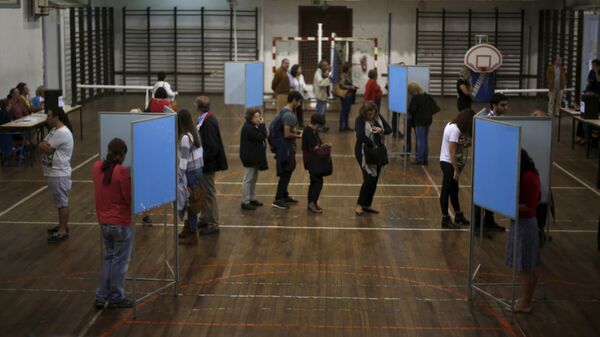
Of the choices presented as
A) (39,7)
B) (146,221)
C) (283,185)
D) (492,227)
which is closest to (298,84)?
(39,7)

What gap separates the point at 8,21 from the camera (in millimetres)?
19344

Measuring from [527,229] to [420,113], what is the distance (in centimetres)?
777

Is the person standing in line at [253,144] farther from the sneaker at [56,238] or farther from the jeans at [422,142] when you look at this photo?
the jeans at [422,142]

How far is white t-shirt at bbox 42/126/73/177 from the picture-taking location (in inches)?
410

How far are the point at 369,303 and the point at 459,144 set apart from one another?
3074 millimetres

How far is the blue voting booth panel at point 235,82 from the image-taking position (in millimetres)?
18547

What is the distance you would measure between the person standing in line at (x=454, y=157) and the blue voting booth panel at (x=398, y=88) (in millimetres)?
Answer: 4754

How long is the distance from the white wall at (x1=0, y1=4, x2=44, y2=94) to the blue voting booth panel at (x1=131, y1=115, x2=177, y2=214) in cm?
1114

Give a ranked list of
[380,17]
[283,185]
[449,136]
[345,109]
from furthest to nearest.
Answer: [380,17] < [345,109] < [283,185] < [449,136]

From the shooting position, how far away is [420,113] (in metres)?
15.8

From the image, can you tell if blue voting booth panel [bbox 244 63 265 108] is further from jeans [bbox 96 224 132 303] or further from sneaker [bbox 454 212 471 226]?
jeans [bbox 96 224 132 303]

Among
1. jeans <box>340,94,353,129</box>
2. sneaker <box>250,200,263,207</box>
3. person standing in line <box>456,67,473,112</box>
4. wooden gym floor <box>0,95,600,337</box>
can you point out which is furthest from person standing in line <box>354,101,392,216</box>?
jeans <box>340,94,353,129</box>

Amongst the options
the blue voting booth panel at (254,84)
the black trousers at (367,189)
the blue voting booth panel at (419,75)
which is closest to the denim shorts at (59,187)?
the black trousers at (367,189)

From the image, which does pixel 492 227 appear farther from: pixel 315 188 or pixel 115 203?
pixel 115 203
